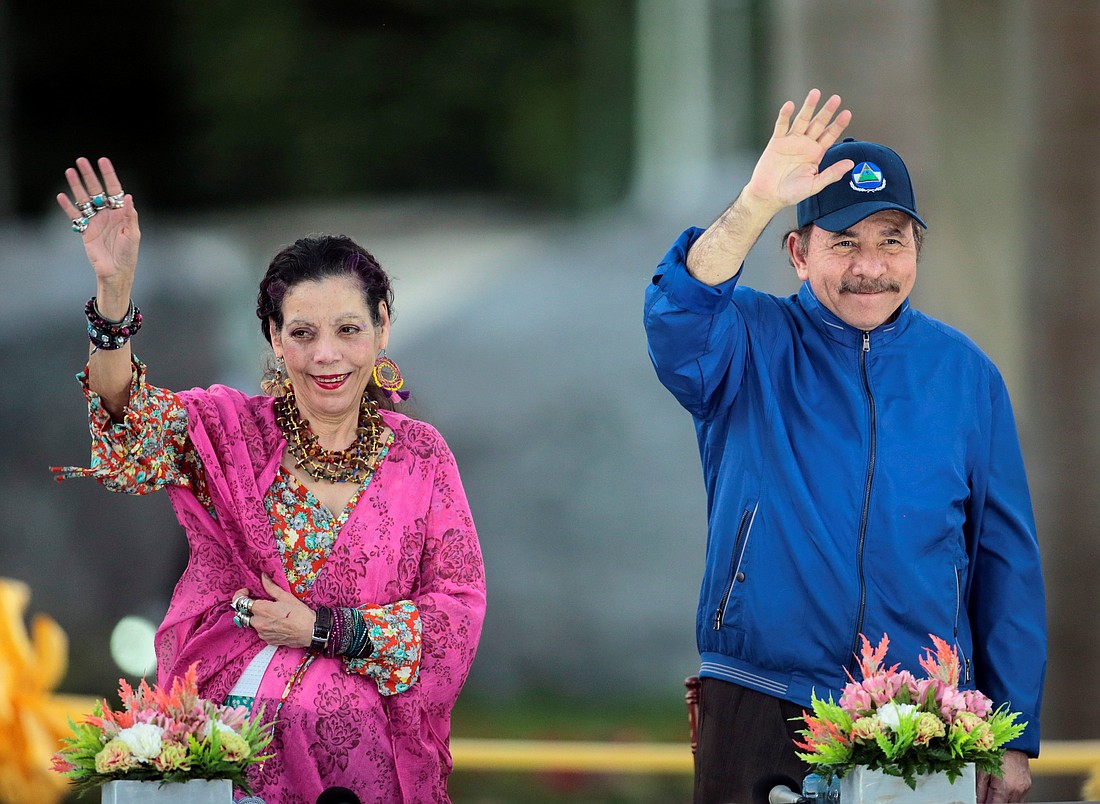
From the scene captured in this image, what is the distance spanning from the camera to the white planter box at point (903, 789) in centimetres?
273

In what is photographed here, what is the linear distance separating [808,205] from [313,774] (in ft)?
5.00

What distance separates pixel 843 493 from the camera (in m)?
3.28

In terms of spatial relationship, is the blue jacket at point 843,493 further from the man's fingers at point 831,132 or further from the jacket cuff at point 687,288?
the man's fingers at point 831,132

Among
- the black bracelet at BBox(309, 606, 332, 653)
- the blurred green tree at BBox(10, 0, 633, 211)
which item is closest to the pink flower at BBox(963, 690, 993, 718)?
the black bracelet at BBox(309, 606, 332, 653)

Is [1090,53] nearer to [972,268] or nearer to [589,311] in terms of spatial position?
[972,268]

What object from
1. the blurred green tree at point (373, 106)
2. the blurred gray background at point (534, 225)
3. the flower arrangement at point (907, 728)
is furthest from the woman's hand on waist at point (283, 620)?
the blurred green tree at point (373, 106)

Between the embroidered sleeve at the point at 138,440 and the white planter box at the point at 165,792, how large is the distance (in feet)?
2.03

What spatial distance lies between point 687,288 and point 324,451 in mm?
785

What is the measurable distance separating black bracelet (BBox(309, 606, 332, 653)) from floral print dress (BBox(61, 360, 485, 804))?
0.19ft

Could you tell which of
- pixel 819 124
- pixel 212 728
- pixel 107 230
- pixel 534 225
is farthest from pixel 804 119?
pixel 534 225

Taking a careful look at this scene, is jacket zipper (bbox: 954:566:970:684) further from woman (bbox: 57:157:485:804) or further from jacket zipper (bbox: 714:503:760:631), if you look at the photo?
woman (bbox: 57:157:485:804)

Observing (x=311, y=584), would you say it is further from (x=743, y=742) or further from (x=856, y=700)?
(x=856, y=700)

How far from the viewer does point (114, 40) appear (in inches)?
522

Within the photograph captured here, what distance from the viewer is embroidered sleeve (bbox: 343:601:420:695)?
123 inches
